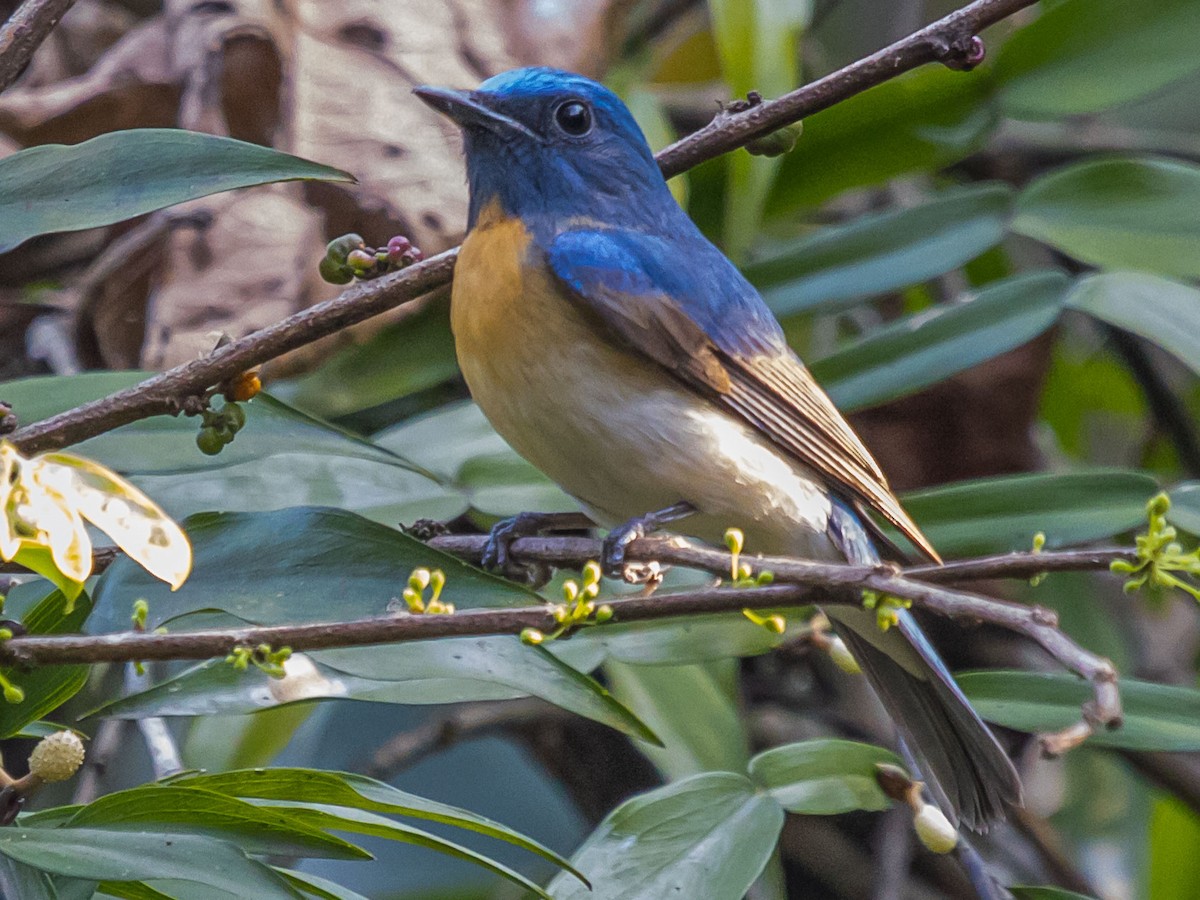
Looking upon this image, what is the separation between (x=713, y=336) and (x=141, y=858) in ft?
3.73

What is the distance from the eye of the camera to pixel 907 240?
2.68 m

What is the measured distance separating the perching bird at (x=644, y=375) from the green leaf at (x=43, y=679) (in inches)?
27.0

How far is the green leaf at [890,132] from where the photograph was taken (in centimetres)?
284

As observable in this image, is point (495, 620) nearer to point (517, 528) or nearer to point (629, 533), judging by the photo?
point (629, 533)

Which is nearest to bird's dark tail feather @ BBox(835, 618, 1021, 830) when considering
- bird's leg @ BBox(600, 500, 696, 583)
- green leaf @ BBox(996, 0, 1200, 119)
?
bird's leg @ BBox(600, 500, 696, 583)

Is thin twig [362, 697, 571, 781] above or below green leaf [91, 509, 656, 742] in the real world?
above

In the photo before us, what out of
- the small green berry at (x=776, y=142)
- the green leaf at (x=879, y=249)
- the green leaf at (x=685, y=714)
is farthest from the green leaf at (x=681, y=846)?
the green leaf at (x=879, y=249)

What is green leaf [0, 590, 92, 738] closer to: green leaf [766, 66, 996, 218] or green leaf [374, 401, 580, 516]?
green leaf [374, 401, 580, 516]

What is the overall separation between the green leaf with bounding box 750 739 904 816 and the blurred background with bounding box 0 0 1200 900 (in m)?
0.33

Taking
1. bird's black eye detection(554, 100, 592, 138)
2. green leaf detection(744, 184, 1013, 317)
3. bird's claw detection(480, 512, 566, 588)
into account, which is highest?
green leaf detection(744, 184, 1013, 317)

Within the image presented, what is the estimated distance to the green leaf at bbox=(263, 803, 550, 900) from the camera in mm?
1206

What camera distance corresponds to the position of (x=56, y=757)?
3.96 feet

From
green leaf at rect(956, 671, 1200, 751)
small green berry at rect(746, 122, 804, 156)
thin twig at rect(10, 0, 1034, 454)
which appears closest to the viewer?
thin twig at rect(10, 0, 1034, 454)

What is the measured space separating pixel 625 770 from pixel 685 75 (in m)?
2.08
